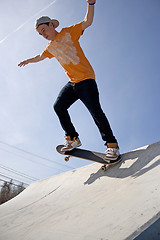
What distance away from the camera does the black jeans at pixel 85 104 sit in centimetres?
291

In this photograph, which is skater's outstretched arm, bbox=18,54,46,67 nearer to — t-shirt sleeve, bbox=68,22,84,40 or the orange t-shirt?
the orange t-shirt

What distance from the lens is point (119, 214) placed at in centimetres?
126

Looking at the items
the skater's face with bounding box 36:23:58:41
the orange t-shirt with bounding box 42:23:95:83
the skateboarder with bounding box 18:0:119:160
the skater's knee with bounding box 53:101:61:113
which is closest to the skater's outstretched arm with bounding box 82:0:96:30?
the skateboarder with bounding box 18:0:119:160

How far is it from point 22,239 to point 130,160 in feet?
5.81

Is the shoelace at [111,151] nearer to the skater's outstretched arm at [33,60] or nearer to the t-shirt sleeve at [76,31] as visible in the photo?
the t-shirt sleeve at [76,31]

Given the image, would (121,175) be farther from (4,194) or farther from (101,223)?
(4,194)

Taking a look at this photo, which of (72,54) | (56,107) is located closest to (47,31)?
(72,54)

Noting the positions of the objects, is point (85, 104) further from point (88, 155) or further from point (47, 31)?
point (47, 31)

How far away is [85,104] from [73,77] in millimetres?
535

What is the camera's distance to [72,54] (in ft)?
10.4

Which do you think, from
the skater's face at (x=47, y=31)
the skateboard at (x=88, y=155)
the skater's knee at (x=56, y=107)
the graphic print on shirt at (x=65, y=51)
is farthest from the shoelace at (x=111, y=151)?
the skater's face at (x=47, y=31)

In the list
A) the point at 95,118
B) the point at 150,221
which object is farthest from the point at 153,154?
the point at 150,221

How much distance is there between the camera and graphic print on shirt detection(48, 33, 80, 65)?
3.16 m

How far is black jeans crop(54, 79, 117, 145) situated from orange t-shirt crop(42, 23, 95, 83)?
0.15 m
